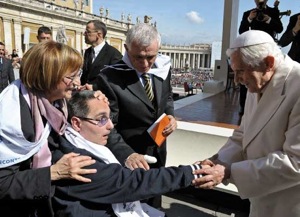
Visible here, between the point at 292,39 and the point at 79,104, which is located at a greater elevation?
the point at 292,39

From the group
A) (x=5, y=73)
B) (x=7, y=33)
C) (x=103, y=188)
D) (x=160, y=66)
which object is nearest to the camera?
(x=103, y=188)

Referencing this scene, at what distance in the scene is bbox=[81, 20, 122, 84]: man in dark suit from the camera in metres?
3.92

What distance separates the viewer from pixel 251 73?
1.39 m

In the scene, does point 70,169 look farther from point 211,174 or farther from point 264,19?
point 264,19

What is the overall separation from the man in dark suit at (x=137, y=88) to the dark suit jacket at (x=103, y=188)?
21.1 inches

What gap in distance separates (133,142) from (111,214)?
0.86m

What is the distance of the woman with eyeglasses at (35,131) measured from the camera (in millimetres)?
1224

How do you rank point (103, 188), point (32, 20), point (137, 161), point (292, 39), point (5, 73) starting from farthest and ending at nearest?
point (32, 20) < point (5, 73) < point (292, 39) < point (137, 161) < point (103, 188)

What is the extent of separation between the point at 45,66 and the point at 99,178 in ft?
1.86

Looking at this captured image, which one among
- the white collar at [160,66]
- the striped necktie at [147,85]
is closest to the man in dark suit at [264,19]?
the white collar at [160,66]

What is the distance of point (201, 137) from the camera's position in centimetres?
316

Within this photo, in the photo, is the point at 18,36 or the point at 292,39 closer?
the point at 292,39

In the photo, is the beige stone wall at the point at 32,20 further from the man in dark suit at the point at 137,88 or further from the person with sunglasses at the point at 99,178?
the person with sunglasses at the point at 99,178

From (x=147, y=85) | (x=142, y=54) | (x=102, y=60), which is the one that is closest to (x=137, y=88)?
(x=147, y=85)
